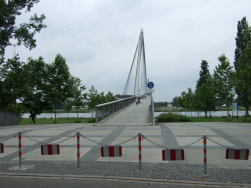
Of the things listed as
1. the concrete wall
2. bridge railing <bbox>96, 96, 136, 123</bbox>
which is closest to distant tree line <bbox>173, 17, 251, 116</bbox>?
bridge railing <bbox>96, 96, 136, 123</bbox>

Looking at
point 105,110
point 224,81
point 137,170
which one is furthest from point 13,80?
point 224,81

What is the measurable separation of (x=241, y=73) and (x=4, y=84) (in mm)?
20482

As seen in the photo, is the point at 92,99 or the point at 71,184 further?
the point at 92,99

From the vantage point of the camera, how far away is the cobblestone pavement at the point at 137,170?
6.42m

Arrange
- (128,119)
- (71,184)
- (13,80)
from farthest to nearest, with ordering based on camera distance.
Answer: (13,80), (128,119), (71,184)

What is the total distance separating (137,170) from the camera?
23.2 feet

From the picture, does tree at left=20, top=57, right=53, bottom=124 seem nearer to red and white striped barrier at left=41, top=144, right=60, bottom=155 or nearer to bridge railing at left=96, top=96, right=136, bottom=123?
bridge railing at left=96, top=96, right=136, bottom=123

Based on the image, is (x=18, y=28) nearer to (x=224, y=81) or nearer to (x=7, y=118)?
(x=7, y=118)

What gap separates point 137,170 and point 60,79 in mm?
25025

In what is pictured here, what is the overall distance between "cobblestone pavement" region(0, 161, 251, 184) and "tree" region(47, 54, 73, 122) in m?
23.1

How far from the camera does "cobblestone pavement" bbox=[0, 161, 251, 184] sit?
6.42 metres

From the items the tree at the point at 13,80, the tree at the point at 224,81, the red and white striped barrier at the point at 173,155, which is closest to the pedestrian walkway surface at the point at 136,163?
the red and white striped barrier at the point at 173,155

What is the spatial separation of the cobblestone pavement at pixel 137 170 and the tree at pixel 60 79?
2309cm

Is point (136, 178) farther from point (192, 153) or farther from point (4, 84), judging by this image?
point (4, 84)
